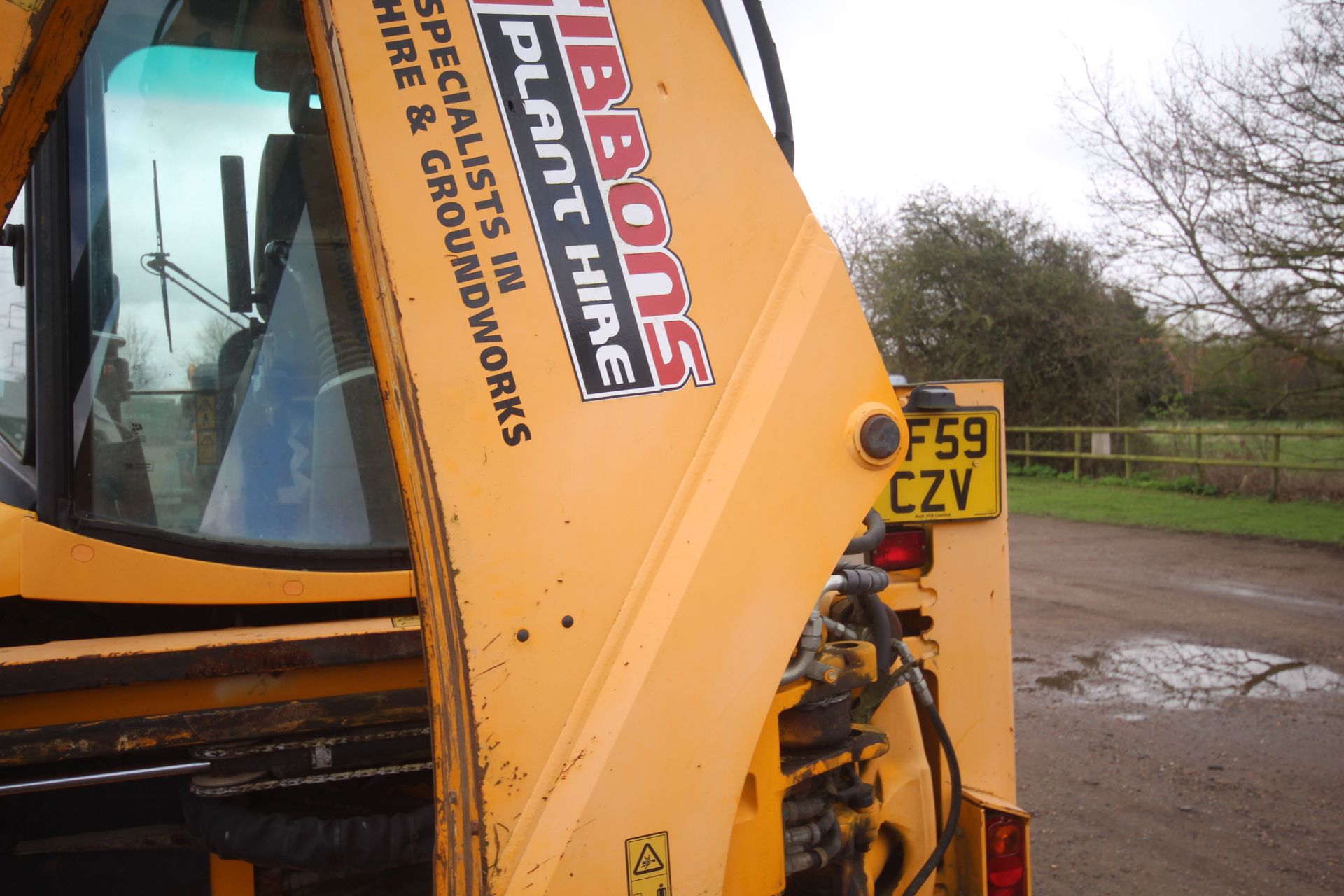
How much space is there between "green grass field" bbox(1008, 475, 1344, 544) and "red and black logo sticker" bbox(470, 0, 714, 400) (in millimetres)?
10643

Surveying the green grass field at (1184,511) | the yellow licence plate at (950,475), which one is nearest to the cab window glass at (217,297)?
the yellow licence plate at (950,475)

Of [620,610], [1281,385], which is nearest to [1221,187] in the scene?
[1281,385]

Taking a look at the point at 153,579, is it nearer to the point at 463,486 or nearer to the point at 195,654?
the point at 195,654

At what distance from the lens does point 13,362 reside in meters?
2.04

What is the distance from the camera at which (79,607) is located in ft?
6.82

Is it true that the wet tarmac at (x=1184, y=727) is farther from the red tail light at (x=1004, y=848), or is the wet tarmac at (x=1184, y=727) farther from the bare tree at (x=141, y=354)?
the bare tree at (x=141, y=354)

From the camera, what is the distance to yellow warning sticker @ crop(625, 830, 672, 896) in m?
1.36

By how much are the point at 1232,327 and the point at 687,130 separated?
12.7 m

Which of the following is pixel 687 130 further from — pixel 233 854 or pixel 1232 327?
pixel 1232 327

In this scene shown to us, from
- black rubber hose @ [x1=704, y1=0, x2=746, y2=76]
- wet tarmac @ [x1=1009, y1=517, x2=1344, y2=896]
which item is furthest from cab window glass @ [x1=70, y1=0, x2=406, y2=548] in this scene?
wet tarmac @ [x1=1009, y1=517, x2=1344, y2=896]

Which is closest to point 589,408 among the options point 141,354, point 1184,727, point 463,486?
point 463,486

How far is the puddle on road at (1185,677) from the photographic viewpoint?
18.1ft

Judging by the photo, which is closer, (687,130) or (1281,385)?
(687,130)

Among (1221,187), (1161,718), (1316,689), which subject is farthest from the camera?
(1221,187)
